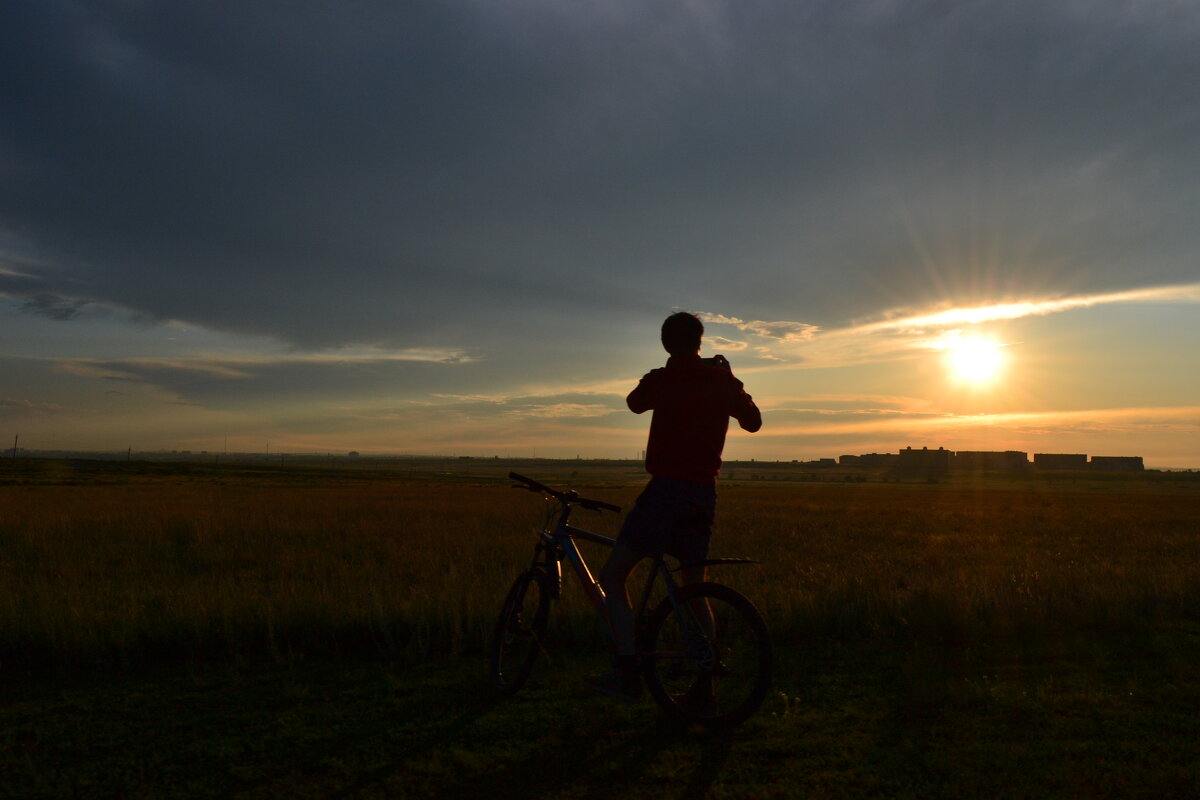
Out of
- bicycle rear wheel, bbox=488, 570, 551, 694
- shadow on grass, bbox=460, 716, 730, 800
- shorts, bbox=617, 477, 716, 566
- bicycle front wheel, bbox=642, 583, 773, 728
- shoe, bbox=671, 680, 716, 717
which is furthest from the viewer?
bicycle rear wheel, bbox=488, 570, 551, 694

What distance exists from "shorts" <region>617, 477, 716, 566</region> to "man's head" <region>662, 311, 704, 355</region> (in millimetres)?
777

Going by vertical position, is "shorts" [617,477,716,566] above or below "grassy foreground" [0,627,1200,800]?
above

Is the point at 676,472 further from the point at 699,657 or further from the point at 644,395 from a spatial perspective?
the point at 699,657

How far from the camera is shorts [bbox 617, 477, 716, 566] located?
4.30 metres

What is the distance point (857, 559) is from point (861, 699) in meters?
11.1

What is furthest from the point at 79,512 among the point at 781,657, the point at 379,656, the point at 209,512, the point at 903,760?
the point at 903,760

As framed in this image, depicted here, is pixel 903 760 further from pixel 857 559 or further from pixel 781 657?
pixel 857 559

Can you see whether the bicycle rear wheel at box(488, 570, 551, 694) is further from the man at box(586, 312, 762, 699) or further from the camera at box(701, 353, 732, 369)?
the camera at box(701, 353, 732, 369)

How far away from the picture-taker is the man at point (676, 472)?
432 centimetres

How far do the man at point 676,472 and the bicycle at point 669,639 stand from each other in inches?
4.1

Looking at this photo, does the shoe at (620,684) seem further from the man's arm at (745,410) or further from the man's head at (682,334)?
the man's head at (682,334)

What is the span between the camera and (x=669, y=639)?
4.71m

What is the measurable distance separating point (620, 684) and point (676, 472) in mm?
1229

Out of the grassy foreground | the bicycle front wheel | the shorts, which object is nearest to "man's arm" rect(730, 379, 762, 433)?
the shorts
